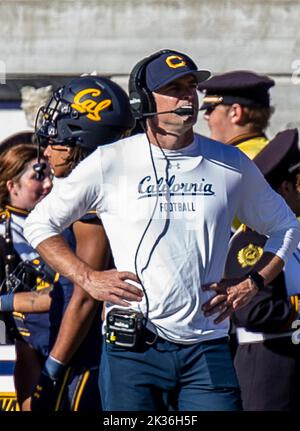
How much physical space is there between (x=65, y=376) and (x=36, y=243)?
67 cm

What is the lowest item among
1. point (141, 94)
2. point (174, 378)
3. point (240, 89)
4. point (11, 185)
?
point (174, 378)

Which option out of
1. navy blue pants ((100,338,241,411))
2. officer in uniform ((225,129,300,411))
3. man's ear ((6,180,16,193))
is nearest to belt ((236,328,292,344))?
officer in uniform ((225,129,300,411))

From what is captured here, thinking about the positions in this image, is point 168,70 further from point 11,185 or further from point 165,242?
point 11,185

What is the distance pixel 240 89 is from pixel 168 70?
1740 millimetres

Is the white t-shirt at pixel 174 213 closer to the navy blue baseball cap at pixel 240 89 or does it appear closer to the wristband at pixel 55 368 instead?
the wristband at pixel 55 368

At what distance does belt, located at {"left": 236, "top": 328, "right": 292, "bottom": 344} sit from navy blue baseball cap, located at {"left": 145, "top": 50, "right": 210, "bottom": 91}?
50.8 inches

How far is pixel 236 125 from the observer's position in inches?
236

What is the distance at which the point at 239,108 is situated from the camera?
6016 millimetres

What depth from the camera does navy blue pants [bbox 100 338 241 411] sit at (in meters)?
4.26

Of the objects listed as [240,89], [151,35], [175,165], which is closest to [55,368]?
[175,165]

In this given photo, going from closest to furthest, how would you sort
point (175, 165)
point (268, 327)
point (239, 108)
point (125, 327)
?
point (125, 327), point (175, 165), point (268, 327), point (239, 108)

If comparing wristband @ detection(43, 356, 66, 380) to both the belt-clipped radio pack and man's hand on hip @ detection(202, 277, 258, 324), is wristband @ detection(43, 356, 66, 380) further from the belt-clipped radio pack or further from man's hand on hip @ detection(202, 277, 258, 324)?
man's hand on hip @ detection(202, 277, 258, 324)

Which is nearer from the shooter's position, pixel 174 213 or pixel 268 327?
pixel 174 213
